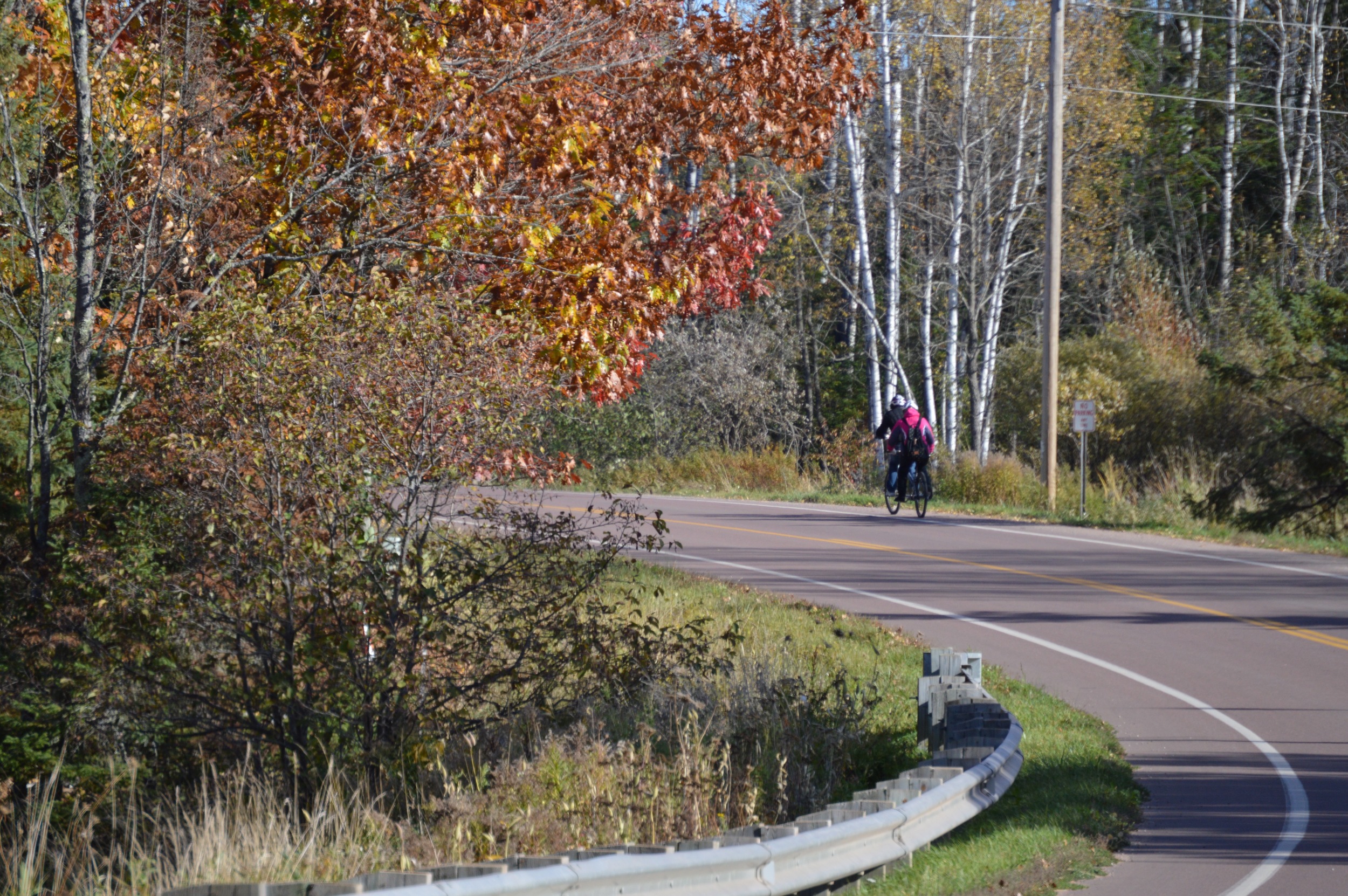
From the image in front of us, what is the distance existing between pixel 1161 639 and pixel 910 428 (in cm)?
1053

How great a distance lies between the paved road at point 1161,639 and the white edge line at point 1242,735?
17 millimetres

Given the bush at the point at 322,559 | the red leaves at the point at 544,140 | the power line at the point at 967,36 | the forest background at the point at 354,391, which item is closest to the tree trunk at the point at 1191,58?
the power line at the point at 967,36

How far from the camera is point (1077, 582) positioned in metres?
16.6

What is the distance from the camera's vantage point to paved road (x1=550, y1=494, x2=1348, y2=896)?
724 centimetres

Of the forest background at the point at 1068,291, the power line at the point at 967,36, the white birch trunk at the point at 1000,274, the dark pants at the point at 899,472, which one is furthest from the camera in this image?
the white birch trunk at the point at 1000,274

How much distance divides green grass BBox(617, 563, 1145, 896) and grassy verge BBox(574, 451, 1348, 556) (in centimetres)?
517

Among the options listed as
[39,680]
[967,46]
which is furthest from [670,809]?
[967,46]

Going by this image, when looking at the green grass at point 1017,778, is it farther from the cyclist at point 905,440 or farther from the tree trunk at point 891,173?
the tree trunk at point 891,173

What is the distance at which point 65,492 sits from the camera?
31.6 ft

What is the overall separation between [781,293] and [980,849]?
3247cm

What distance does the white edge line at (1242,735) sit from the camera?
22.2 ft

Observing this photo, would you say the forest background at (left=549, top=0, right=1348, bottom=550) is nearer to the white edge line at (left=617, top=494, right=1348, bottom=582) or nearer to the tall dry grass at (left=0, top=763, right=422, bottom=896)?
the white edge line at (left=617, top=494, right=1348, bottom=582)

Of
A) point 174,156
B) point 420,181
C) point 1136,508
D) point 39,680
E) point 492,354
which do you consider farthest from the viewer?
point 1136,508

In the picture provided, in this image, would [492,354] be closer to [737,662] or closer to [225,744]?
[225,744]
